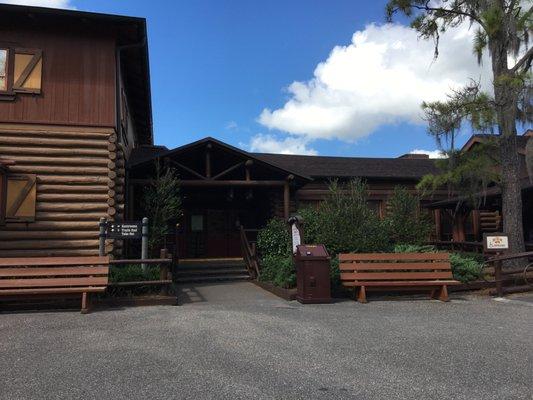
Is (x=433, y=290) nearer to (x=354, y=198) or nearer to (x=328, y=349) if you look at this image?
(x=354, y=198)

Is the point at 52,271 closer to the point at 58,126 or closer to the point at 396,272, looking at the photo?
the point at 58,126

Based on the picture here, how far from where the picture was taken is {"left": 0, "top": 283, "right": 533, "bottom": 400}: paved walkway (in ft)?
15.6

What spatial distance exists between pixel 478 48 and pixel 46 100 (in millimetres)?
12202

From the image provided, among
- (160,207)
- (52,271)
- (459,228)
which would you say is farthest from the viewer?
(459,228)

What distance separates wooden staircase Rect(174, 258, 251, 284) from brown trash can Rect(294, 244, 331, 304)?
518 centimetres

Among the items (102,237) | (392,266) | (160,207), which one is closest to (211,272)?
(160,207)

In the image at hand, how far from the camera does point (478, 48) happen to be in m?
14.6

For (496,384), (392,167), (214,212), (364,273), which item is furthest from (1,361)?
(392,167)

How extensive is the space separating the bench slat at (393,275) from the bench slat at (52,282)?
191 inches

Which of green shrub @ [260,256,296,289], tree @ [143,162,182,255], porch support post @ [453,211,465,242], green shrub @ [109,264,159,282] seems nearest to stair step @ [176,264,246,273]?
green shrub @ [260,256,296,289]

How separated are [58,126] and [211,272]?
6236mm

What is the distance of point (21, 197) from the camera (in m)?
11.8

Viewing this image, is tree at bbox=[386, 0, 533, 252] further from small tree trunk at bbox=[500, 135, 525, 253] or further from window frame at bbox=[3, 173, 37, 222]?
window frame at bbox=[3, 173, 37, 222]

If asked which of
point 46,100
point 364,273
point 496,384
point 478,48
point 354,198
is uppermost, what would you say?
point 478,48
